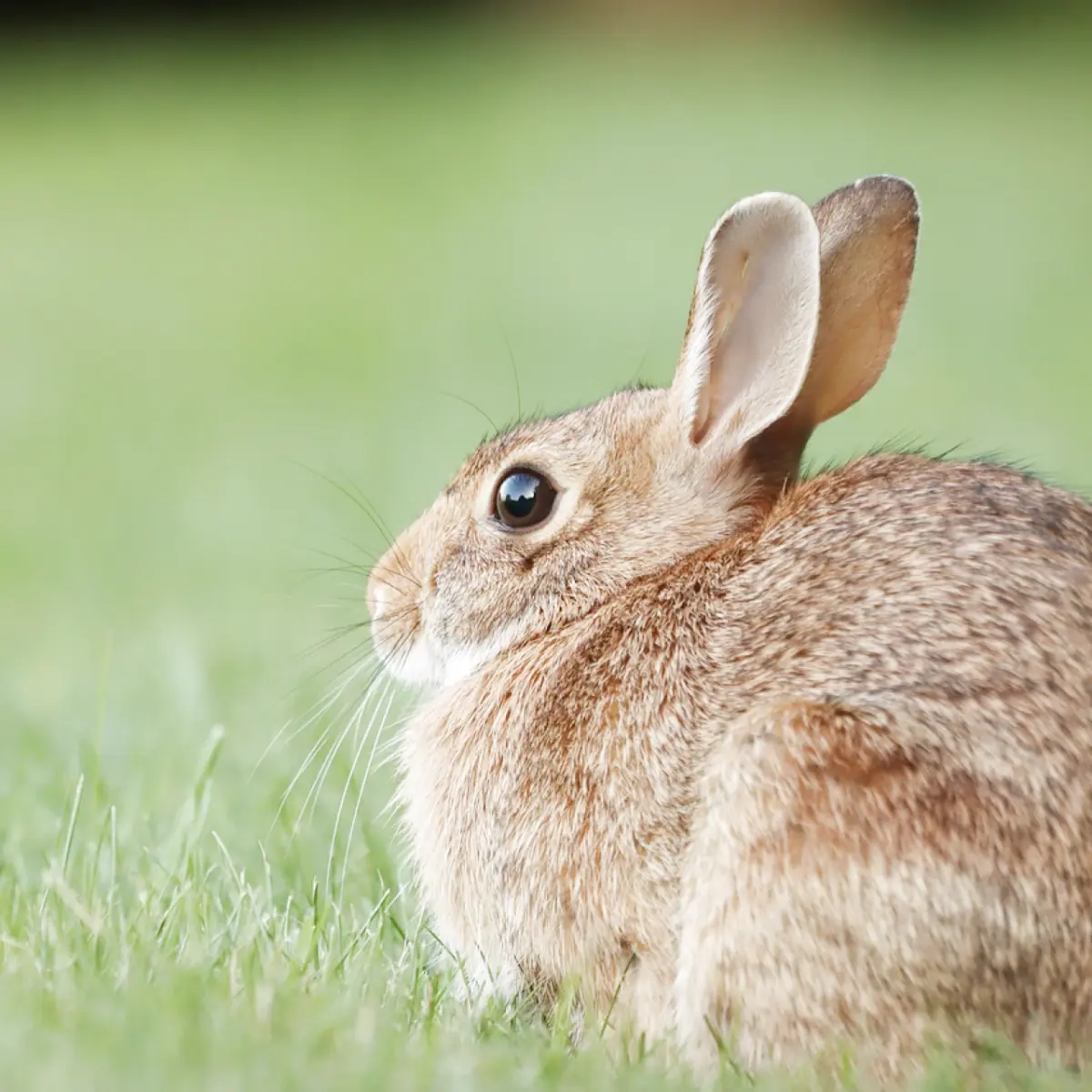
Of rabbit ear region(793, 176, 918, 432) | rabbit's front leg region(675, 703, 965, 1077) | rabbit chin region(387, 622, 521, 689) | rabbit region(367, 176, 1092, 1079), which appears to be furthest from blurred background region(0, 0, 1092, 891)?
rabbit's front leg region(675, 703, 965, 1077)

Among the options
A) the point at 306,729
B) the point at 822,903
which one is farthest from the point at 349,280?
the point at 822,903

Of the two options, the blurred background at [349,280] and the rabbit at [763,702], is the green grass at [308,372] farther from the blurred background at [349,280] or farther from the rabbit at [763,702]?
the rabbit at [763,702]

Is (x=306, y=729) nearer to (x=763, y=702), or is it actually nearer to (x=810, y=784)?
(x=763, y=702)

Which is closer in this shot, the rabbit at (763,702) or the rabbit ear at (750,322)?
the rabbit at (763,702)

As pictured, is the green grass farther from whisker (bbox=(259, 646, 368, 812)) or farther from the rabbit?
the rabbit

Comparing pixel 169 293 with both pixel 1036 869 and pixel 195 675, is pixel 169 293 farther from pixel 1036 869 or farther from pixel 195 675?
pixel 1036 869

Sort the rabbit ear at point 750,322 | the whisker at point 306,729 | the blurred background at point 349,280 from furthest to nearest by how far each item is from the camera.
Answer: the blurred background at point 349,280 → the whisker at point 306,729 → the rabbit ear at point 750,322

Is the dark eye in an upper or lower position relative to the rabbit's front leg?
upper

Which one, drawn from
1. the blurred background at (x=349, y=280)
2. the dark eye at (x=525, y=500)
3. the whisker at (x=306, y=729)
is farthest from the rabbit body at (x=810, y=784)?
the blurred background at (x=349, y=280)
